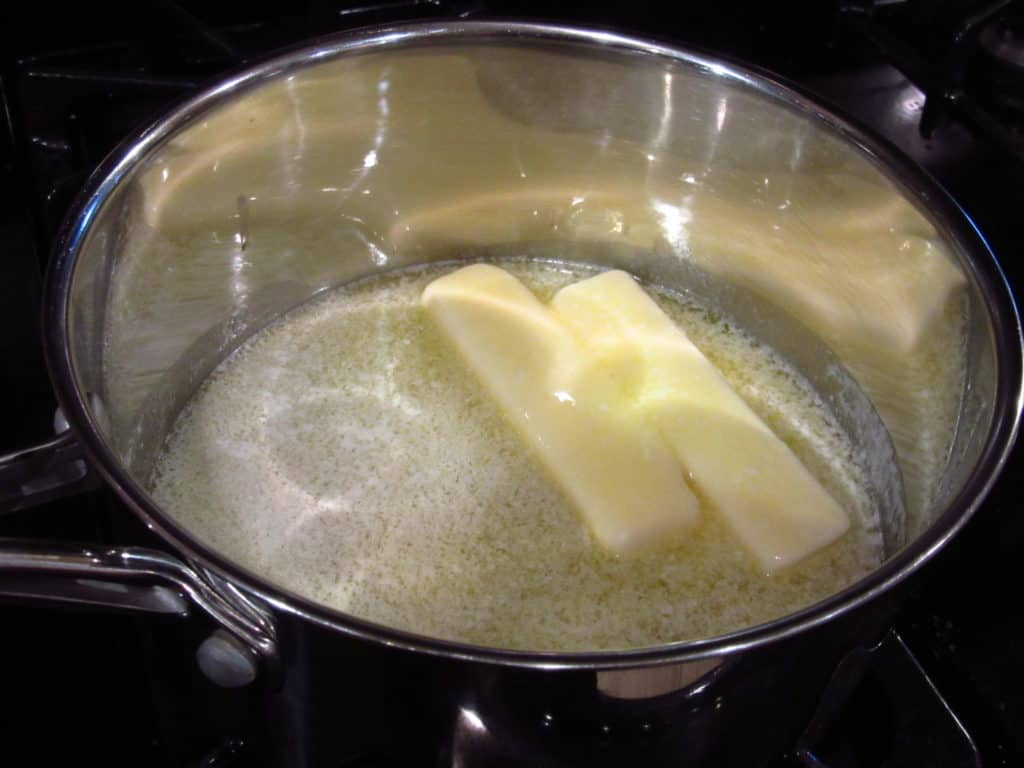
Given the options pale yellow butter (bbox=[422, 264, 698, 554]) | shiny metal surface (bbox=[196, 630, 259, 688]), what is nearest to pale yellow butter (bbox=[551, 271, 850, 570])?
pale yellow butter (bbox=[422, 264, 698, 554])

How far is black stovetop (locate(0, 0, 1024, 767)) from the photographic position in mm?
825

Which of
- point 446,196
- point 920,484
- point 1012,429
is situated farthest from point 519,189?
point 1012,429

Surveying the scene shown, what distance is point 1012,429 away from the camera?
68 centimetres

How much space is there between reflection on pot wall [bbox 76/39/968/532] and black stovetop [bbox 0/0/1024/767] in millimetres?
58

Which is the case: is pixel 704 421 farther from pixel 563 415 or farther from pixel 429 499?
pixel 429 499

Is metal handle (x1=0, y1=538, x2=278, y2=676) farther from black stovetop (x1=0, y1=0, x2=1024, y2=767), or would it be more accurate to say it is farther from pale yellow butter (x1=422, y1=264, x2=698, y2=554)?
pale yellow butter (x1=422, y1=264, x2=698, y2=554)

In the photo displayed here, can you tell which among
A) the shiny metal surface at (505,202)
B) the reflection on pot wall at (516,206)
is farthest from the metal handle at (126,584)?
the reflection on pot wall at (516,206)

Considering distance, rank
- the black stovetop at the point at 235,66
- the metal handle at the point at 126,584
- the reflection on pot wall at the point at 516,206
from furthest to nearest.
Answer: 1. the reflection on pot wall at the point at 516,206
2. the black stovetop at the point at 235,66
3. the metal handle at the point at 126,584

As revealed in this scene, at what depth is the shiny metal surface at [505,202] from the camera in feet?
2.82

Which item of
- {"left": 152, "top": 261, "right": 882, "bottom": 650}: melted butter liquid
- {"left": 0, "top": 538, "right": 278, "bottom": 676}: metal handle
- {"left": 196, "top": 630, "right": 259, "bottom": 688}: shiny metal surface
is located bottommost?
{"left": 152, "top": 261, "right": 882, "bottom": 650}: melted butter liquid

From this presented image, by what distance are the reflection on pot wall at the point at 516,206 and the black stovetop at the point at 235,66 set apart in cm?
6

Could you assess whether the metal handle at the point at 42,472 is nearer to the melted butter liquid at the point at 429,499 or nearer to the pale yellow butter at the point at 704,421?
the melted butter liquid at the point at 429,499

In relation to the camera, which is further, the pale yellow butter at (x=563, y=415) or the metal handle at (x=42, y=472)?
the pale yellow butter at (x=563, y=415)

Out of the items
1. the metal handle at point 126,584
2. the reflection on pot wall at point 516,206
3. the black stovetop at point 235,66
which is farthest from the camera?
the reflection on pot wall at point 516,206
